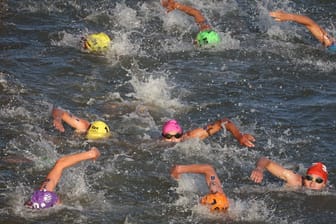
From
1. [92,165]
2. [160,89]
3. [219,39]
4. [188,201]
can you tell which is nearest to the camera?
[188,201]

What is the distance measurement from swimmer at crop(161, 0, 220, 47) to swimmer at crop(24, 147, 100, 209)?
612cm

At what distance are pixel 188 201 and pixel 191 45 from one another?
6.76 metres

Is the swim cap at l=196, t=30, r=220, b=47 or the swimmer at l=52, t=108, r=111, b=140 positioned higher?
the swim cap at l=196, t=30, r=220, b=47

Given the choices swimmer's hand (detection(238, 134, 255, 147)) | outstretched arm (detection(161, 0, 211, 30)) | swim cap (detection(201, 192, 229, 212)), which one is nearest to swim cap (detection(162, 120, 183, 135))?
swimmer's hand (detection(238, 134, 255, 147))

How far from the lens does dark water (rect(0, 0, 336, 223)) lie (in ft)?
38.9

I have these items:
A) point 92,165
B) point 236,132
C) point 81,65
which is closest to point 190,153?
point 236,132

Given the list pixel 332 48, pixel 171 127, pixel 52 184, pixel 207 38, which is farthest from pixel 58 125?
pixel 332 48

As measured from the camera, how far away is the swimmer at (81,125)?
13555 mm

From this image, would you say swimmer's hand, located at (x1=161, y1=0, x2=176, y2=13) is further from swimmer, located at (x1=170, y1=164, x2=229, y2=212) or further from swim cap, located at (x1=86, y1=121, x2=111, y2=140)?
swimmer, located at (x1=170, y1=164, x2=229, y2=212)

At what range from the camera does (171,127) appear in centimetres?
1345

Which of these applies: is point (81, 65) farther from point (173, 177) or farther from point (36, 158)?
point (173, 177)

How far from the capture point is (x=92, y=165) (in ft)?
42.1

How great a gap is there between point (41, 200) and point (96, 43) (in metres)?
6.70

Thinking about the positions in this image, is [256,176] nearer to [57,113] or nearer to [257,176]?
[257,176]
